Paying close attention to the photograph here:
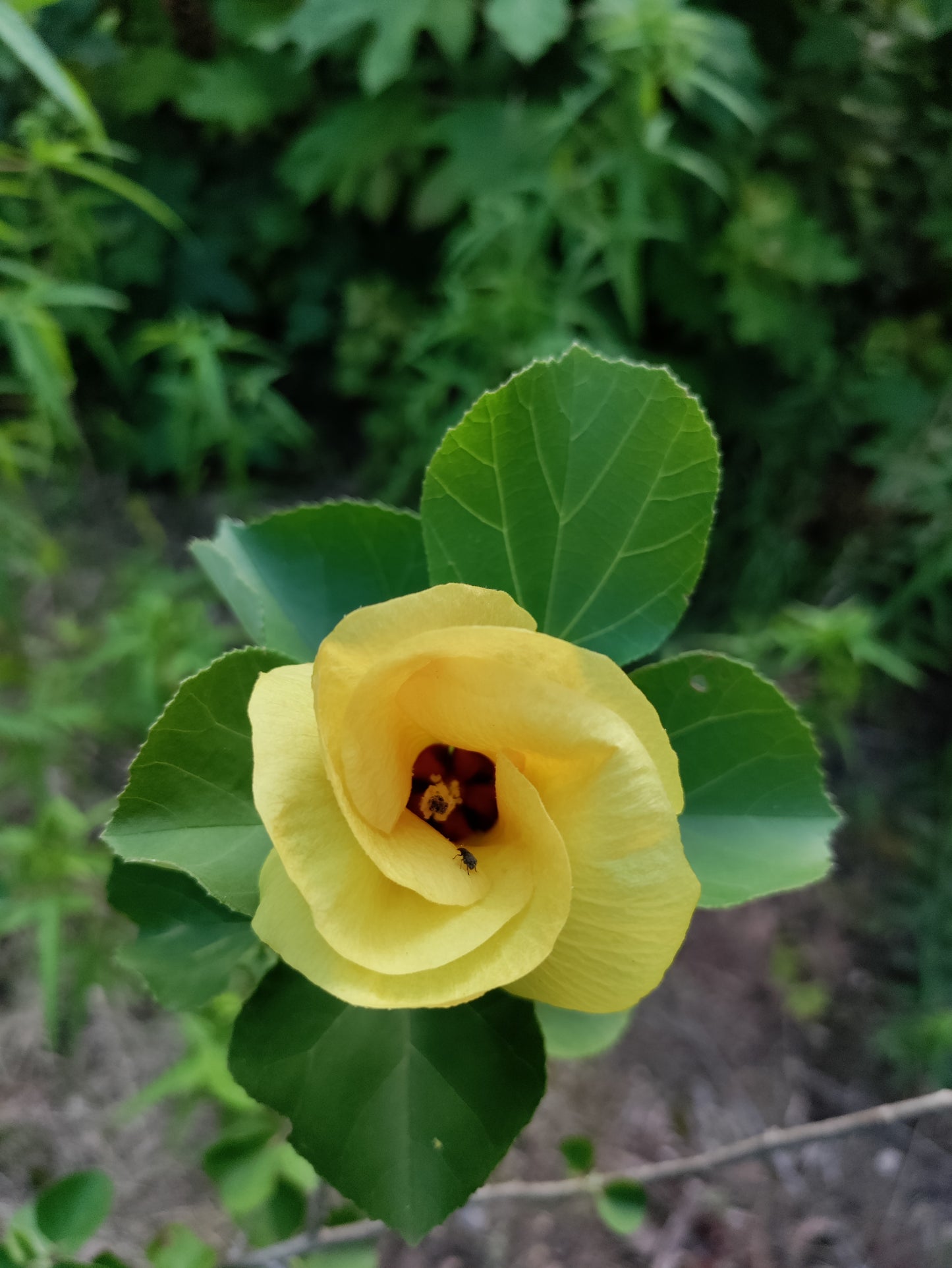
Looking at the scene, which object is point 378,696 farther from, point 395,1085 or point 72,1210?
point 72,1210

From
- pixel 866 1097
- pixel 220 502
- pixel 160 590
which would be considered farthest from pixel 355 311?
pixel 866 1097

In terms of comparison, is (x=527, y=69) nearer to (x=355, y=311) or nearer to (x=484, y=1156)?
(x=355, y=311)

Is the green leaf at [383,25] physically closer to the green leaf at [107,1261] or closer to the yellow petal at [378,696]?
the yellow petal at [378,696]

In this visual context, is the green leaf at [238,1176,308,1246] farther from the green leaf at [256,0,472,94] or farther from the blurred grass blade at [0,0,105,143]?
the green leaf at [256,0,472,94]

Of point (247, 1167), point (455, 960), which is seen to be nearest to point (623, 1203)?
point (247, 1167)

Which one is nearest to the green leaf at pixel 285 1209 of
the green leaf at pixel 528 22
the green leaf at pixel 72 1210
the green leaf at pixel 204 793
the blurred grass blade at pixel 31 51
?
the green leaf at pixel 72 1210

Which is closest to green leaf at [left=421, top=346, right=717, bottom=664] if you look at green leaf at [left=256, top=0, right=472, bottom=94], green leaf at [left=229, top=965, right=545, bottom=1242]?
green leaf at [left=229, top=965, right=545, bottom=1242]
